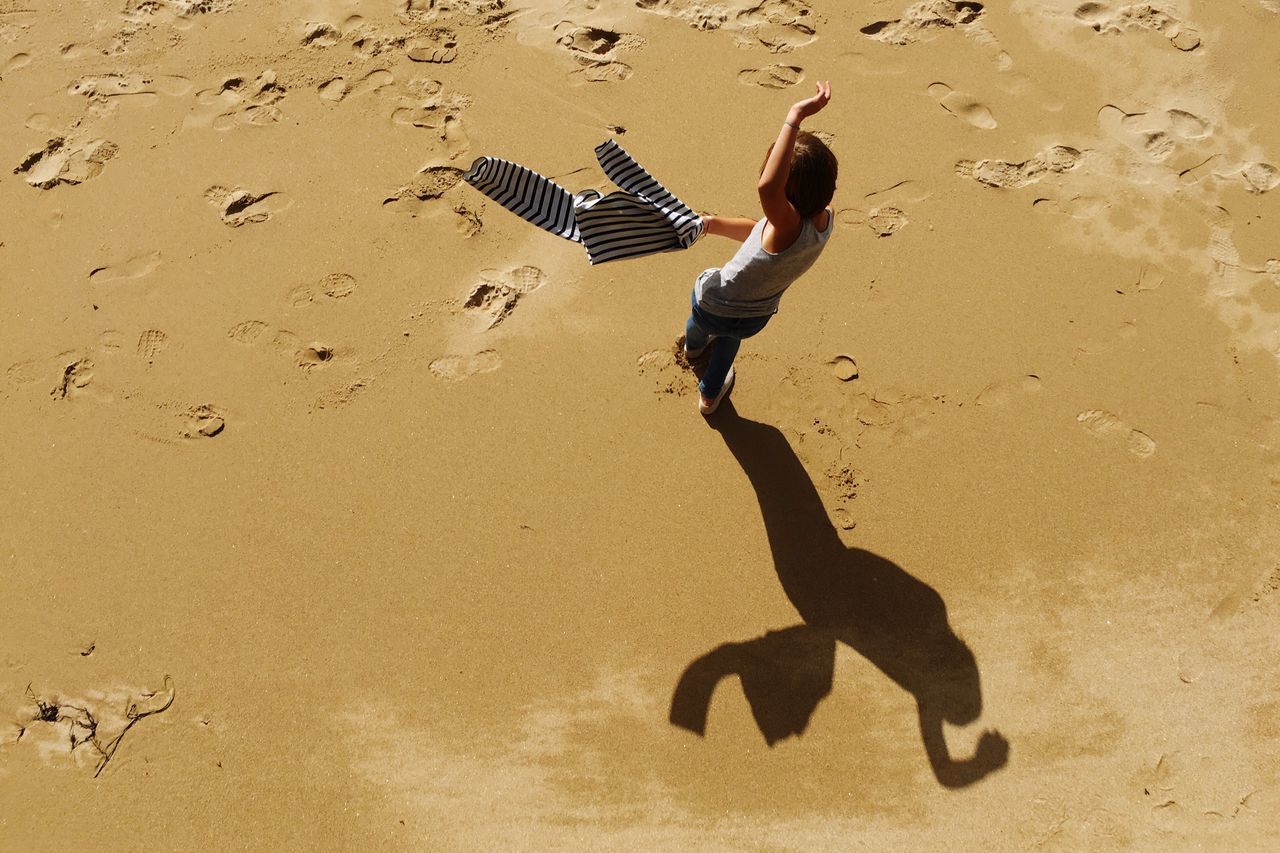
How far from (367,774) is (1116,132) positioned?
3827 millimetres

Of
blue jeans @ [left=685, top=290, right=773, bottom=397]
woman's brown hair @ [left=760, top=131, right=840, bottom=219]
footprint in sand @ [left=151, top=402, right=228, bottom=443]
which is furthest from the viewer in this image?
footprint in sand @ [left=151, top=402, right=228, bottom=443]

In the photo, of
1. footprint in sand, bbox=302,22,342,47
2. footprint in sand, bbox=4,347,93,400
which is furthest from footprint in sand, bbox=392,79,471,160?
footprint in sand, bbox=4,347,93,400

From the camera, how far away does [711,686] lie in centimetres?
263

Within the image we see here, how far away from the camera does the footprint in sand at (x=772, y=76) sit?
143 inches

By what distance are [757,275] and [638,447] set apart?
0.96m

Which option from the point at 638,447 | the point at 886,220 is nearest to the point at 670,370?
the point at 638,447

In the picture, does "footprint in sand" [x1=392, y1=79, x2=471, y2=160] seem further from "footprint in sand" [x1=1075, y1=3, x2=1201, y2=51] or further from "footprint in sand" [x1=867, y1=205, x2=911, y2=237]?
"footprint in sand" [x1=1075, y1=3, x2=1201, y2=51]

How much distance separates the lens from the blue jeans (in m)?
2.46

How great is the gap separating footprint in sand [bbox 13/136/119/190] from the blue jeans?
9.00ft

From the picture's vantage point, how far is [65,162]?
140 inches

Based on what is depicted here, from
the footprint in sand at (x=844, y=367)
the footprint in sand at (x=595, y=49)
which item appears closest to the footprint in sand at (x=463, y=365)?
the footprint in sand at (x=844, y=367)

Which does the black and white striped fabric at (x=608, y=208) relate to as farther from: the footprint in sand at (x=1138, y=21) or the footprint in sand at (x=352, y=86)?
the footprint in sand at (x=1138, y=21)

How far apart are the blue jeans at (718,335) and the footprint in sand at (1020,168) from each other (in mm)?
1476

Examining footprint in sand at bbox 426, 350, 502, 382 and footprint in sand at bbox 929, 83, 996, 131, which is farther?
footprint in sand at bbox 929, 83, 996, 131
